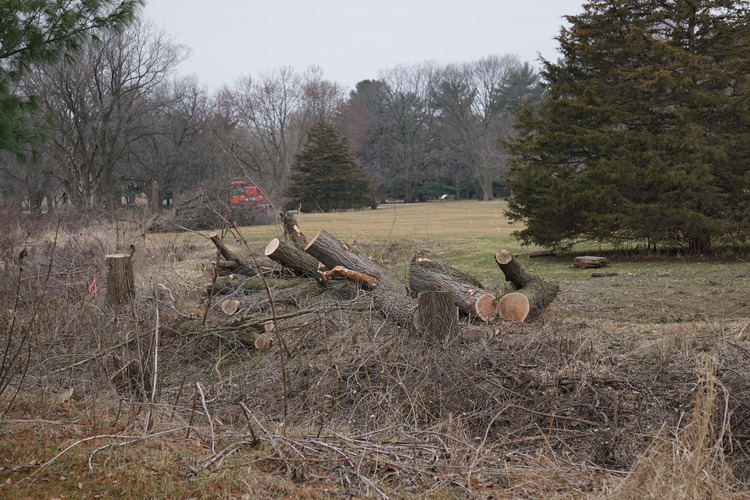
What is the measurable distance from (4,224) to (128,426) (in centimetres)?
1476

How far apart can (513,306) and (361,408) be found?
311 cm

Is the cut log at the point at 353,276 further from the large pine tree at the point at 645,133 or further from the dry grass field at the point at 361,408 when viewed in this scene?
the large pine tree at the point at 645,133

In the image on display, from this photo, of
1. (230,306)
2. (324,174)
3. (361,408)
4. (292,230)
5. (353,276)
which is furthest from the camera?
(324,174)

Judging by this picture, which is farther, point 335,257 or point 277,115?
point 277,115

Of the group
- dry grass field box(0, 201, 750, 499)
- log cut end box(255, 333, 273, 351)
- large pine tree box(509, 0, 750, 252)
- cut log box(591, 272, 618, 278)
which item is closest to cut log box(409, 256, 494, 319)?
dry grass field box(0, 201, 750, 499)

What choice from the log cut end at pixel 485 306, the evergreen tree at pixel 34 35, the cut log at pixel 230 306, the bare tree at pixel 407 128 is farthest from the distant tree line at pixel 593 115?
the bare tree at pixel 407 128

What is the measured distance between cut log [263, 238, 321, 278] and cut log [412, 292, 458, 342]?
3.54 metres

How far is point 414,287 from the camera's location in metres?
8.48

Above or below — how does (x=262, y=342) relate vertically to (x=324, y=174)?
below

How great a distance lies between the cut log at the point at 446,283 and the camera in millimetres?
7746

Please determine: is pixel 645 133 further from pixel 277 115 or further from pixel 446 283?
pixel 277 115

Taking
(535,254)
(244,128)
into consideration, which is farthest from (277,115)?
(535,254)

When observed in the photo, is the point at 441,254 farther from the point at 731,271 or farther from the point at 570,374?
the point at 570,374

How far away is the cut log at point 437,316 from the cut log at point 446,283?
1.47 meters
